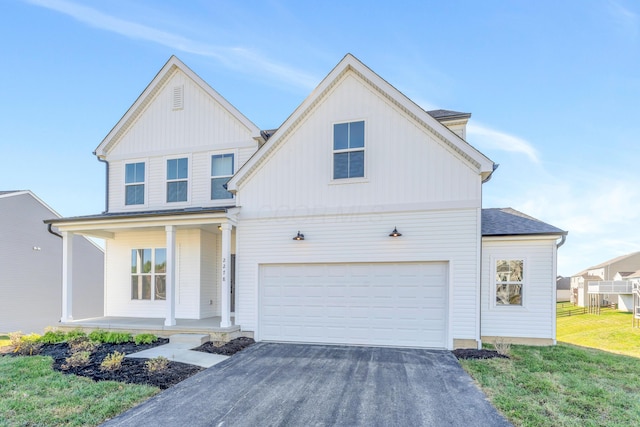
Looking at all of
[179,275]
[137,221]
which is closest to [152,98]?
[137,221]

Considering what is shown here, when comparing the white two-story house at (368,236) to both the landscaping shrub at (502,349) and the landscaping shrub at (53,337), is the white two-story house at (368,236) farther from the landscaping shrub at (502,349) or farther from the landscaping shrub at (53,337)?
the landscaping shrub at (53,337)

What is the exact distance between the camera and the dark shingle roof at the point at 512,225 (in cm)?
855

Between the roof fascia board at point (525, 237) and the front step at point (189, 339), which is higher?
the roof fascia board at point (525, 237)

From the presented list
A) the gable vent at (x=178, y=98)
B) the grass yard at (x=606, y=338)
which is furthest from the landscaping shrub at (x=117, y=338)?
the grass yard at (x=606, y=338)

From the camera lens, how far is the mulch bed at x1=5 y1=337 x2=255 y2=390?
18.8 ft

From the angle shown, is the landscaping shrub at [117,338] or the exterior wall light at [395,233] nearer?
the exterior wall light at [395,233]

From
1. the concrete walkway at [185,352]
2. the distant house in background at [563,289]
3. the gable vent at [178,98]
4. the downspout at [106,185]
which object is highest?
the gable vent at [178,98]

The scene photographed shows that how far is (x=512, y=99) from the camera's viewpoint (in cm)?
1285

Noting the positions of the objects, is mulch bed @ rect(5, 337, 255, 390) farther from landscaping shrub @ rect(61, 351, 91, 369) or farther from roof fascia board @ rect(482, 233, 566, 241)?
roof fascia board @ rect(482, 233, 566, 241)

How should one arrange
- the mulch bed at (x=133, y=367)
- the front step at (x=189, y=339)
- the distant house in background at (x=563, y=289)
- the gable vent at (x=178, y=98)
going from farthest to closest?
the distant house in background at (x=563, y=289) → the gable vent at (x=178, y=98) → the front step at (x=189, y=339) → the mulch bed at (x=133, y=367)

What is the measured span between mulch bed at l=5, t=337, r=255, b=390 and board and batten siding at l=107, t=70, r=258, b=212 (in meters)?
4.48

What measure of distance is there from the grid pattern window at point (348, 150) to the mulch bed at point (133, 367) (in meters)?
5.25

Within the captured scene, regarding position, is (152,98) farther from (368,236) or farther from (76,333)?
(368,236)

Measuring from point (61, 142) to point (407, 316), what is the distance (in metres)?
21.0
